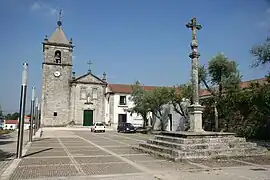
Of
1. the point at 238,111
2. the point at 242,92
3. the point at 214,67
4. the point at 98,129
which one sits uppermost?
the point at 214,67

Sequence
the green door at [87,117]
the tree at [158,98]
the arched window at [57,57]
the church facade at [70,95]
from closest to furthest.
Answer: the tree at [158,98], the church facade at [70,95], the arched window at [57,57], the green door at [87,117]

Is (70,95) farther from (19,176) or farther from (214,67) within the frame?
(19,176)

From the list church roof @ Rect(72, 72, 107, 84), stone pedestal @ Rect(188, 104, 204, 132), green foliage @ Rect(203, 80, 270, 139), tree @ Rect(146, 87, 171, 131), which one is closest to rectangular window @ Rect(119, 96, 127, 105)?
church roof @ Rect(72, 72, 107, 84)

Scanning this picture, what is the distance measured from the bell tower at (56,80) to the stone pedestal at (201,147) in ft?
114

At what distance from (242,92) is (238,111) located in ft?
6.28

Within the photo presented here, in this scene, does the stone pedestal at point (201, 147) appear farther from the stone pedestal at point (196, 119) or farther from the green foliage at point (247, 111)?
the green foliage at point (247, 111)

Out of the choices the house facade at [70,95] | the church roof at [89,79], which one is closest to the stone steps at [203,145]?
the house facade at [70,95]

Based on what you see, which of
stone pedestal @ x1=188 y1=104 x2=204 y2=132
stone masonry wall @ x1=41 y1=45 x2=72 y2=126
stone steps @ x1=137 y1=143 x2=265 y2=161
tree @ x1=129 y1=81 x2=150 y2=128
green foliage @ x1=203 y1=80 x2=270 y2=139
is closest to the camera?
stone steps @ x1=137 y1=143 x2=265 y2=161

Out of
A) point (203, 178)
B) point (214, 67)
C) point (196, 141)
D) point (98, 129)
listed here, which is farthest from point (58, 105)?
point (203, 178)

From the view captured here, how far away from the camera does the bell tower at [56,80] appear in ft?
146

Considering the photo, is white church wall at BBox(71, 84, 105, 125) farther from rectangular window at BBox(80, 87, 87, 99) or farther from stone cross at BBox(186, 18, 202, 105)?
stone cross at BBox(186, 18, 202, 105)

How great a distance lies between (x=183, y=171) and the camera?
8438mm

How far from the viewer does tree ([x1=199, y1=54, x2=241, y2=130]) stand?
75.2ft

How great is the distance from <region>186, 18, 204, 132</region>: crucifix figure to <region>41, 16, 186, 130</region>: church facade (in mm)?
32065
